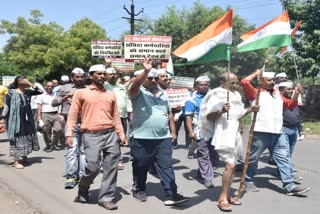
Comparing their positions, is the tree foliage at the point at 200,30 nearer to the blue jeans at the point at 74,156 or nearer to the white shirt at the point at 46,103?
the white shirt at the point at 46,103

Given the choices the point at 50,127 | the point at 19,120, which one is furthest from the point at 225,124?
the point at 50,127

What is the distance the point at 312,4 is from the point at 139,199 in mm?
13194

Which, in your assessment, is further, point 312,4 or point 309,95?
point 309,95

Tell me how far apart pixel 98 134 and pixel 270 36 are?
2571 millimetres

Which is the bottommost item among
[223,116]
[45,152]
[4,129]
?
[45,152]

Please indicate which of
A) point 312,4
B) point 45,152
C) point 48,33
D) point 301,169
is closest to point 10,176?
point 45,152

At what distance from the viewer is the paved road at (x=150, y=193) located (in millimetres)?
5465

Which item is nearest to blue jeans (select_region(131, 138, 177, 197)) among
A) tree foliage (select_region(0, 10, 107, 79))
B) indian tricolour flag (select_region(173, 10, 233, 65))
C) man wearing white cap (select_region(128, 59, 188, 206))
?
man wearing white cap (select_region(128, 59, 188, 206))

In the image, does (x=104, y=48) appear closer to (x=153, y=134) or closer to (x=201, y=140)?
(x=201, y=140)

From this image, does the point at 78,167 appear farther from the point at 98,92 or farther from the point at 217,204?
the point at 217,204

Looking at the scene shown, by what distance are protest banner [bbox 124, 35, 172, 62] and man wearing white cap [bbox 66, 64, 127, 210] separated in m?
2.62

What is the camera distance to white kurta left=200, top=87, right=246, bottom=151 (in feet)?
17.7

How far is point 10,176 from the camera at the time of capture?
7457mm

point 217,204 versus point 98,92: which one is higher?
point 98,92
